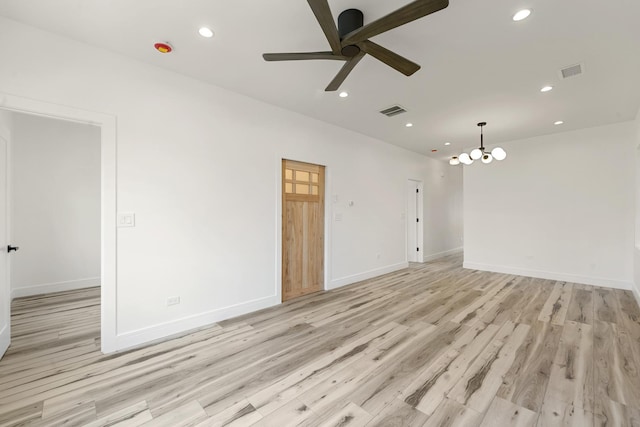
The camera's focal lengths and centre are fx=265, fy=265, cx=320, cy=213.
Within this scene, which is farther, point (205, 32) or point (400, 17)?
point (205, 32)

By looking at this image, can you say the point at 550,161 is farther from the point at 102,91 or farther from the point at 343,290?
the point at 102,91

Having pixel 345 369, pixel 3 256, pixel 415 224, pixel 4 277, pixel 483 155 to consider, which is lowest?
pixel 345 369

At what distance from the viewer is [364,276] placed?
531 cm

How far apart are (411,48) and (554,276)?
548 cm

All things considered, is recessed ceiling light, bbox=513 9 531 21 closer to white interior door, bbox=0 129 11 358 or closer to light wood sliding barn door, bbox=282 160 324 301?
light wood sliding barn door, bbox=282 160 324 301

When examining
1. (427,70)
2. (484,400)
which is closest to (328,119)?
(427,70)

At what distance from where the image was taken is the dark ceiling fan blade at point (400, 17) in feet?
5.04

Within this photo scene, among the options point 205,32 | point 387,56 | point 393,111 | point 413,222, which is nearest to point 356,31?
point 387,56

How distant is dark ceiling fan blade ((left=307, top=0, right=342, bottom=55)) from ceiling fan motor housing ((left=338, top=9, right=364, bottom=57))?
0.10m

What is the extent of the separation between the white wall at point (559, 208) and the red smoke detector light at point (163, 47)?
6.38 metres

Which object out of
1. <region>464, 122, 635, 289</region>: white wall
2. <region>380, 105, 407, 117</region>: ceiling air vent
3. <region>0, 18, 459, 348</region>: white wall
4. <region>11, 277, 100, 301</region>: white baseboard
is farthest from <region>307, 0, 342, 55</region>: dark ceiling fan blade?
<region>11, 277, 100, 301</region>: white baseboard

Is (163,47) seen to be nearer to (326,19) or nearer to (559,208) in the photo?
(326,19)

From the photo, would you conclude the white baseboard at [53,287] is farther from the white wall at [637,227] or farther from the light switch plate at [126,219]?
the white wall at [637,227]

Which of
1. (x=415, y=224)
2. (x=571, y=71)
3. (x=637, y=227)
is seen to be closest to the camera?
(x=571, y=71)
